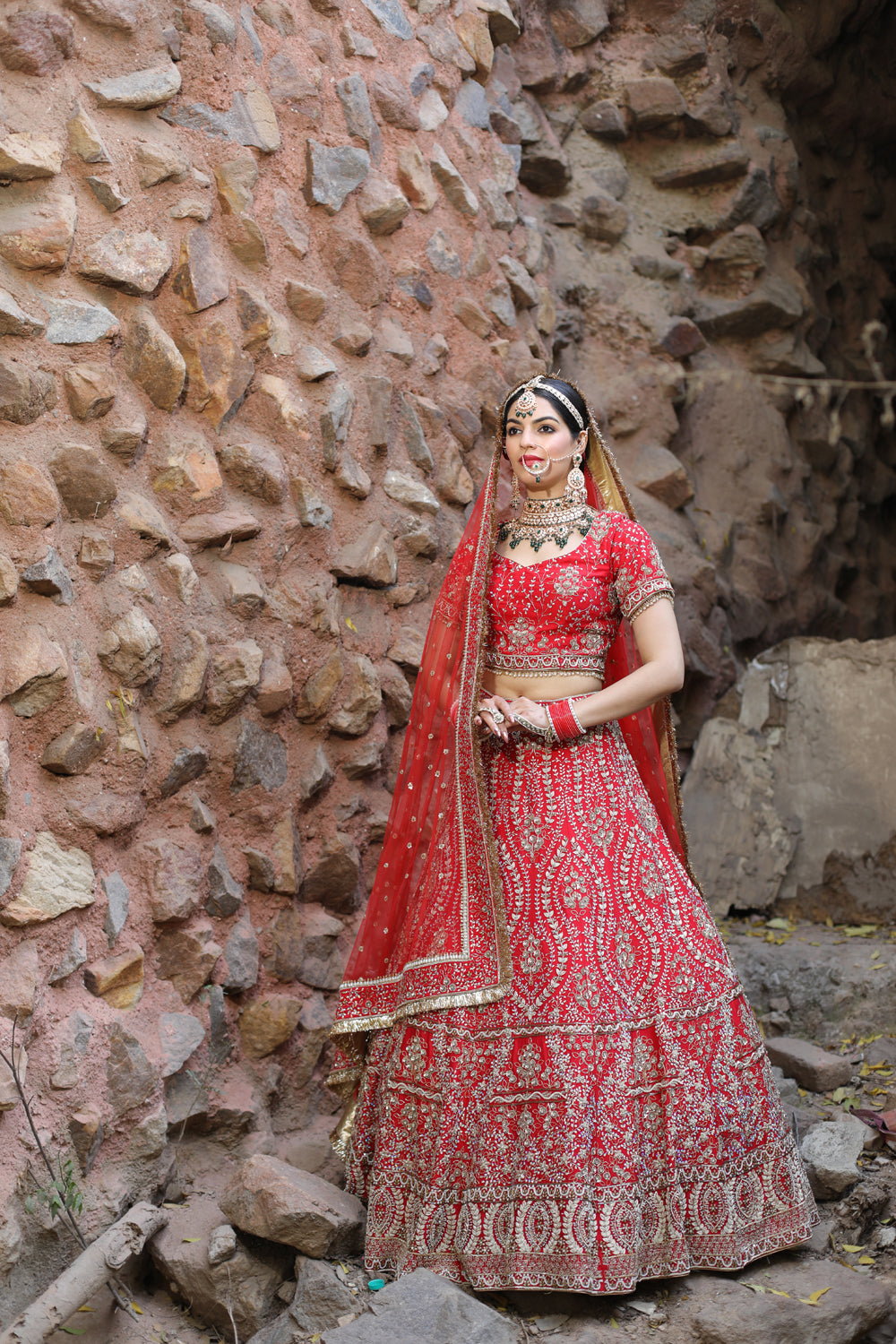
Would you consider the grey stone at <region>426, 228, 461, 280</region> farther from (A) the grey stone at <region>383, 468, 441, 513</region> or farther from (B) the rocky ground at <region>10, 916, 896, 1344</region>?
(B) the rocky ground at <region>10, 916, 896, 1344</region>

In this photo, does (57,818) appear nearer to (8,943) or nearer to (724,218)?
(8,943)

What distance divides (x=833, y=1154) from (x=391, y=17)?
10.3 feet

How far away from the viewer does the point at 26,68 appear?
239cm

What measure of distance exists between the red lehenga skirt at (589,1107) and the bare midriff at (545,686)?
0.83 ft

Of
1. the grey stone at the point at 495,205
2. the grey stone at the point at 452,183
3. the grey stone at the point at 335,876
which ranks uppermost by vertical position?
the grey stone at the point at 452,183

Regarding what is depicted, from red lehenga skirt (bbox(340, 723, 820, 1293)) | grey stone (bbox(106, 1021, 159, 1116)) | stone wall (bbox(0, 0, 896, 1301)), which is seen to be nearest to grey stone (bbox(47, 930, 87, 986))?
stone wall (bbox(0, 0, 896, 1301))

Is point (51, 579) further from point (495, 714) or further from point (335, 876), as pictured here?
point (335, 876)

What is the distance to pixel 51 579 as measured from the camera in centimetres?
230

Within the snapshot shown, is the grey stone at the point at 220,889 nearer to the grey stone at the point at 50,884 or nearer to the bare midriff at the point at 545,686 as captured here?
the grey stone at the point at 50,884

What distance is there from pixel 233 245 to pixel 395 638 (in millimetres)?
1031

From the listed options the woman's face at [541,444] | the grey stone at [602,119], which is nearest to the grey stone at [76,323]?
the woman's face at [541,444]

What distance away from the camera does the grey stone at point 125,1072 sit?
2.33 m

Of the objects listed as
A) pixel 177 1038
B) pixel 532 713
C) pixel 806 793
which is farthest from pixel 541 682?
pixel 806 793

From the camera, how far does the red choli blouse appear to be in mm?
2557
